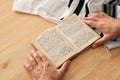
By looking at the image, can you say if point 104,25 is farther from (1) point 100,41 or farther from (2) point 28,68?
(2) point 28,68

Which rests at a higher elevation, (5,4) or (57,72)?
(5,4)

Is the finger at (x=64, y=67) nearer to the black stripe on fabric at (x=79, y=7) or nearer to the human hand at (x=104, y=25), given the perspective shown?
the human hand at (x=104, y=25)

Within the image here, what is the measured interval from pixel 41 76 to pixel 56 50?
0.42 ft

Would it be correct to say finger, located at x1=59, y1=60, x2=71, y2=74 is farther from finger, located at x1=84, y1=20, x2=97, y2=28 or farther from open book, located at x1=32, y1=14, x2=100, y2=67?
finger, located at x1=84, y1=20, x2=97, y2=28

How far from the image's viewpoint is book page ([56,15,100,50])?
1.03 m

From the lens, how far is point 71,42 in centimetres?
103

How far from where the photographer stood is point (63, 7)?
3.78ft

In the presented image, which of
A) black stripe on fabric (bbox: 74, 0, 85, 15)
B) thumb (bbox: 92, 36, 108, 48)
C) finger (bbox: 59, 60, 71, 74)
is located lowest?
thumb (bbox: 92, 36, 108, 48)

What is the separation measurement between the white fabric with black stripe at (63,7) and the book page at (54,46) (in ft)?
0.29

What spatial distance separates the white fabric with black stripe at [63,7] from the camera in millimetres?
1087

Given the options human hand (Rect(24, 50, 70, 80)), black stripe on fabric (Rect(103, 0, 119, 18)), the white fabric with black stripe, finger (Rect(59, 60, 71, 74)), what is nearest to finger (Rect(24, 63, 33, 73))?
human hand (Rect(24, 50, 70, 80))

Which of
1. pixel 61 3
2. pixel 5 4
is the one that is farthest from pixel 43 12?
pixel 5 4

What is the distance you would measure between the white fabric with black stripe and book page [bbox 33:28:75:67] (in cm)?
9

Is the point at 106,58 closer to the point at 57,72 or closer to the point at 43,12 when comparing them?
the point at 57,72
